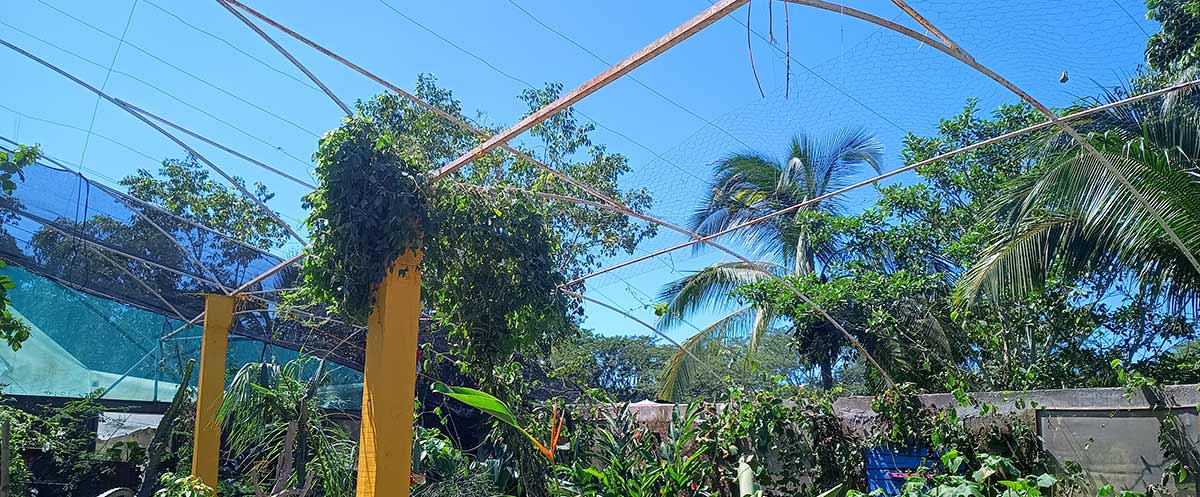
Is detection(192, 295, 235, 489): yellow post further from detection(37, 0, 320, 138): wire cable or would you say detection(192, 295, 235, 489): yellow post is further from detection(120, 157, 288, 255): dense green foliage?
detection(120, 157, 288, 255): dense green foliage

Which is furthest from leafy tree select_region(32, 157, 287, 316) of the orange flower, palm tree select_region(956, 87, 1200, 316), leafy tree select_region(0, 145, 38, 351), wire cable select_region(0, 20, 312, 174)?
palm tree select_region(956, 87, 1200, 316)

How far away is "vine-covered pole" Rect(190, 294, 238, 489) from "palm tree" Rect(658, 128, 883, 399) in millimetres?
5413

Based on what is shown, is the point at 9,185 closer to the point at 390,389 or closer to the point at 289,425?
the point at 390,389

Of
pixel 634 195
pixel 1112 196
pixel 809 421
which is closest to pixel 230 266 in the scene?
pixel 634 195

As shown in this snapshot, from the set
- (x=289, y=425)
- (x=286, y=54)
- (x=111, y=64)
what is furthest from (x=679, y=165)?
(x=111, y=64)

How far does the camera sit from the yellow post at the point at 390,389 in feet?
13.0

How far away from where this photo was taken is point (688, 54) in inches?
183

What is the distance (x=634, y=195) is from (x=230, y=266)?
473cm

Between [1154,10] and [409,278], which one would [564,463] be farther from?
[1154,10]

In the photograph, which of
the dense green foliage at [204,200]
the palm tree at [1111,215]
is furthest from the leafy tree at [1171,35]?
the dense green foliage at [204,200]

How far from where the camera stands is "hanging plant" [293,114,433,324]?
407 centimetres

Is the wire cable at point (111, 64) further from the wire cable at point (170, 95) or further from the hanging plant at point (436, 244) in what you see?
the hanging plant at point (436, 244)

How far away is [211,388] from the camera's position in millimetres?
6305

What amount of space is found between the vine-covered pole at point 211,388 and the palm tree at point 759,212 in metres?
5.41
